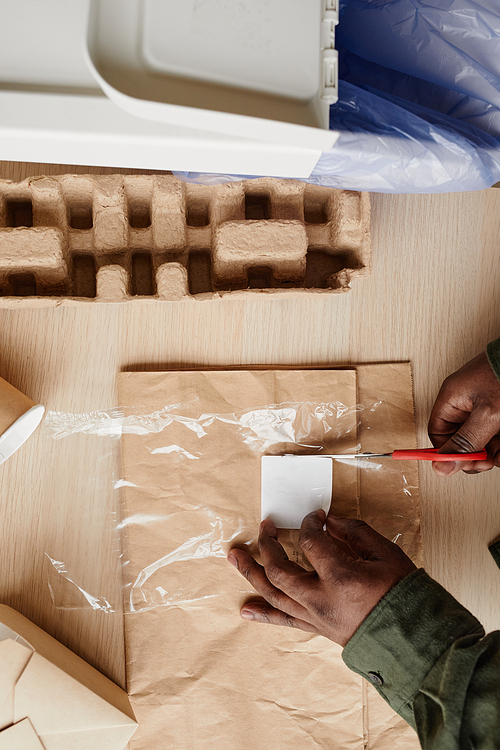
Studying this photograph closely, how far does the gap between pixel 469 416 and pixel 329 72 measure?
0.50 m

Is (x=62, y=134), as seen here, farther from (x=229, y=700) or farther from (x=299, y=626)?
(x=229, y=700)

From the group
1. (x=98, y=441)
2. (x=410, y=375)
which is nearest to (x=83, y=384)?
(x=98, y=441)

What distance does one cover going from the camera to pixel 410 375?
0.81 meters

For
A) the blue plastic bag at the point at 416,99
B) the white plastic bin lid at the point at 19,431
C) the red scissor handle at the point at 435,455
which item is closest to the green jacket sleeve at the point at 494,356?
the red scissor handle at the point at 435,455

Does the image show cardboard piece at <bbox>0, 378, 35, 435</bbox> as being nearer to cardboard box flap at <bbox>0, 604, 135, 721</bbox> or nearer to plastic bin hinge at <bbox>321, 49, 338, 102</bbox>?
cardboard box flap at <bbox>0, 604, 135, 721</bbox>

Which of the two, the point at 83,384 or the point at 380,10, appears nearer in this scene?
the point at 380,10

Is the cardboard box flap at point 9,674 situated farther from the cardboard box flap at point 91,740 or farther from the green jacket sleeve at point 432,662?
the green jacket sleeve at point 432,662

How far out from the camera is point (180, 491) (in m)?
0.78

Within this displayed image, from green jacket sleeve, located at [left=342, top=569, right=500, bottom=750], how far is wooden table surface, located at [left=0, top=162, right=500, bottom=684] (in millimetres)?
257

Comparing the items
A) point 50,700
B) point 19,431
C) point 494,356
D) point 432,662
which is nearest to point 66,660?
point 50,700

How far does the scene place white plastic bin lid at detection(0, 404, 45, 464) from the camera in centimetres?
69

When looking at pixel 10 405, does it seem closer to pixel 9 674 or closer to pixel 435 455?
pixel 9 674

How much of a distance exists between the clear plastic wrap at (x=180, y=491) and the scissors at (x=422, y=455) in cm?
2

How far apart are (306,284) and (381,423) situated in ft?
0.88
